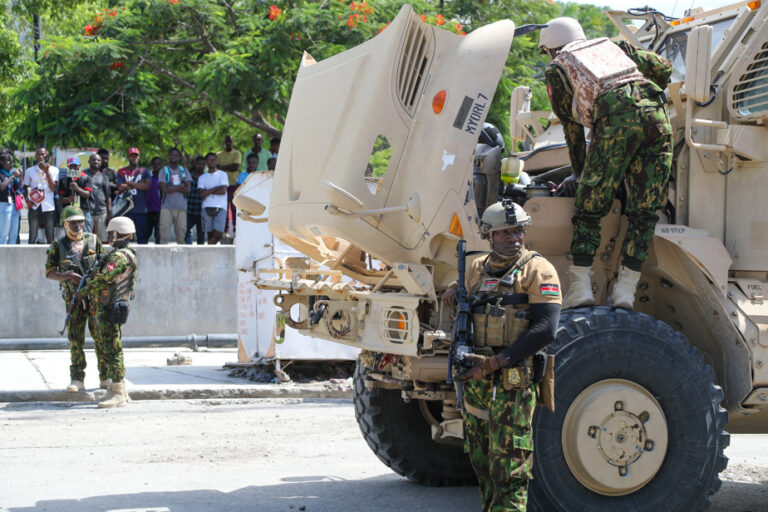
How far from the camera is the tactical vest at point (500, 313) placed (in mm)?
5020

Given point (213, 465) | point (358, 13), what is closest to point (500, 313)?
point (213, 465)

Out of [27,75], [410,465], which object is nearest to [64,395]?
[410,465]

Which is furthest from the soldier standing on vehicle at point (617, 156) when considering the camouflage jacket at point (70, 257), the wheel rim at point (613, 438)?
the camouflage jacket at point (70, 257)

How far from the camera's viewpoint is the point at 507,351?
16.1 feet

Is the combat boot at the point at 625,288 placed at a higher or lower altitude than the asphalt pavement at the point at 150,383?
higher

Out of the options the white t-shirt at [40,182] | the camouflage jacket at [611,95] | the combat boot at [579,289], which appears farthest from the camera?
the white t-shirt at [40,182]

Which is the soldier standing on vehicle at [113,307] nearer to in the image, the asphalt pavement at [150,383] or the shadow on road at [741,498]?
the asphalt pavement at [150,383]

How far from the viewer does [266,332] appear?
38.0 feet

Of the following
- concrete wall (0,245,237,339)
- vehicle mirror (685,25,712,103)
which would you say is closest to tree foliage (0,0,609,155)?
concrete wall (0,245,237,339)

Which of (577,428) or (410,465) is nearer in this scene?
(577,428)

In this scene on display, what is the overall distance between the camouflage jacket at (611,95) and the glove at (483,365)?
5.82 ft

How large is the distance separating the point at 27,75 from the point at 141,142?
297 cm

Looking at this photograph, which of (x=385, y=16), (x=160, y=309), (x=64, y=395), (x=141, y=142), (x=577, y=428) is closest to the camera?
(x=577, y=428)

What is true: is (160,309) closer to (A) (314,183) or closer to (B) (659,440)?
(A) (314,183)
